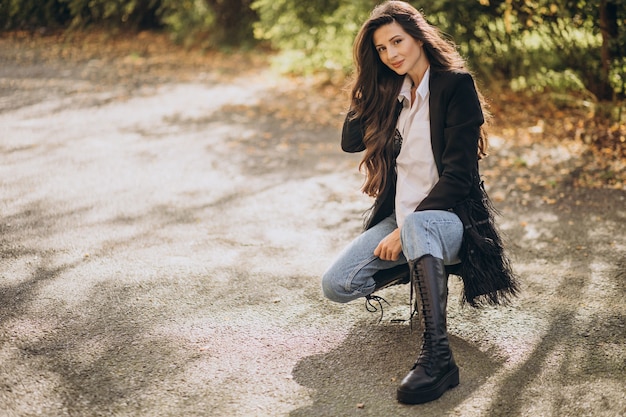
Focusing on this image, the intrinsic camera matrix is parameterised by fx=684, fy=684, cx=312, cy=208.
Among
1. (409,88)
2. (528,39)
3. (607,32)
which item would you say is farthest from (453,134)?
(528,39)

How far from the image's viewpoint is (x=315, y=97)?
9.33 m

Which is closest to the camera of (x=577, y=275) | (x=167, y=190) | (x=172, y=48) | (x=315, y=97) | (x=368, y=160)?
(x=368, y=160)

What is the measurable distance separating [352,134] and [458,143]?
67 centimetres

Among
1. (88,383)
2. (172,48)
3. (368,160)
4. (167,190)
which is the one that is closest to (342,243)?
(368,160)

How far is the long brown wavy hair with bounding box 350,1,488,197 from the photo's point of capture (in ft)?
11.1

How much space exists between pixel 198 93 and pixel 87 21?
4845 millimetres

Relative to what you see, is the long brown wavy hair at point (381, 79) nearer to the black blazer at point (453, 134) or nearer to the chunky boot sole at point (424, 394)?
the black blazer at point (453, 134)

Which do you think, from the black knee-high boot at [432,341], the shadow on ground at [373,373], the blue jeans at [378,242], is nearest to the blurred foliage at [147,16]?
the blue jeans at [378,242]

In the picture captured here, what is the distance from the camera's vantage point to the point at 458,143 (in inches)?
128

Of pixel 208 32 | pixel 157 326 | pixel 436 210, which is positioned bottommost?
pixel 157 326

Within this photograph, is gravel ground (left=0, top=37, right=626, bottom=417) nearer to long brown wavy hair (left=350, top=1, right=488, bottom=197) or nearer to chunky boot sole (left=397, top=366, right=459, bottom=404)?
chunky boot sole (left=397, top=366, right=459, bottom=404)

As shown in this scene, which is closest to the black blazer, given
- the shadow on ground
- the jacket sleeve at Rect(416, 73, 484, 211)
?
the jacket sleeve at Rect(416, 73, 484, 211)

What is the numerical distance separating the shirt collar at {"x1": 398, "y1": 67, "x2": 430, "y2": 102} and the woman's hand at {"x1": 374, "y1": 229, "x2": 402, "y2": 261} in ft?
2.28

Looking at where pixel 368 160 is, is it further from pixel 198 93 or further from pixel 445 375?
pixel 198 93
